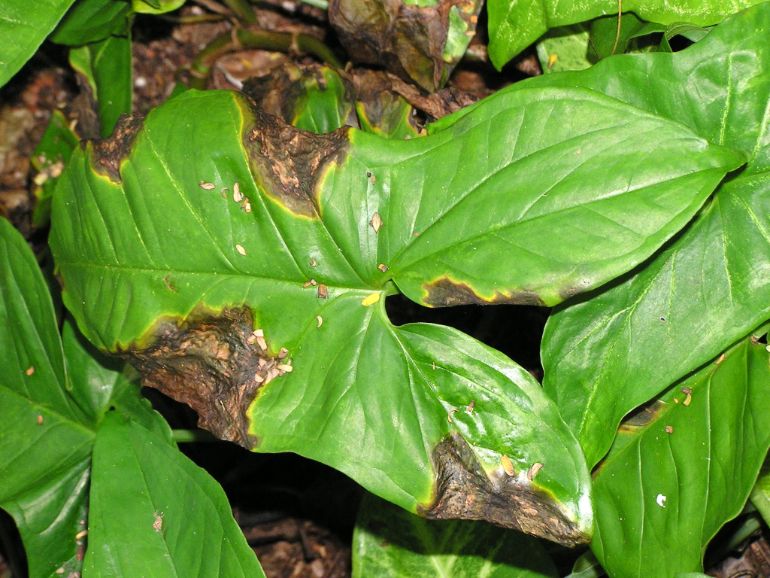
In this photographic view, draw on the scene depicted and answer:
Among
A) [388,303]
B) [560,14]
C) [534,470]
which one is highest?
[560,14]

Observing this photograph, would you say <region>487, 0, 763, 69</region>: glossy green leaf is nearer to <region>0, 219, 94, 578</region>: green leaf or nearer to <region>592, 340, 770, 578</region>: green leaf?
<region>592, 340, 770, 578</region>: green leaf

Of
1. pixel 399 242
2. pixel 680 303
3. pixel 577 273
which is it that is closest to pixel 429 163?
pixel 399 242

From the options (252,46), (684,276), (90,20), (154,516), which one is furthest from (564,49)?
(154,516)

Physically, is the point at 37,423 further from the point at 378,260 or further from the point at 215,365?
the point at 378,260

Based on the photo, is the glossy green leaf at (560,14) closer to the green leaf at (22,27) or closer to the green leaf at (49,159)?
the green leaf at (22,27)

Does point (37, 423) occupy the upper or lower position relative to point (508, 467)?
lower

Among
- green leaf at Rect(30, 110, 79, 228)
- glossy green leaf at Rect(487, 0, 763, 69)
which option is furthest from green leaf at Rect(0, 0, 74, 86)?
glossy green leaf at Rect(487, 0, 763, 69)

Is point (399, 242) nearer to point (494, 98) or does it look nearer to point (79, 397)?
point (494, 98)
